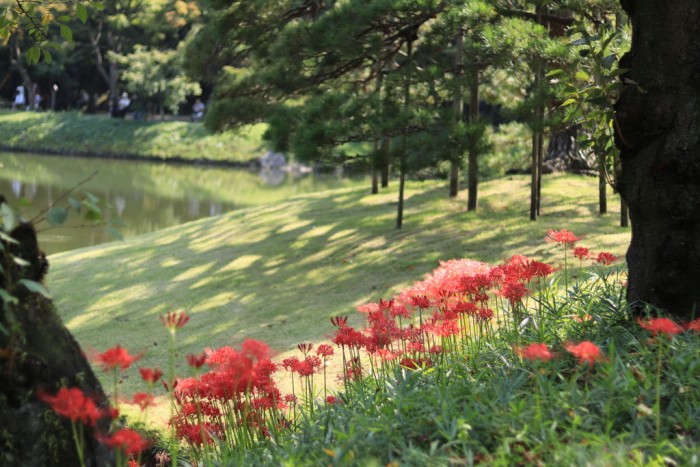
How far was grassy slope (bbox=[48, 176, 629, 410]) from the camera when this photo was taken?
6.79 m

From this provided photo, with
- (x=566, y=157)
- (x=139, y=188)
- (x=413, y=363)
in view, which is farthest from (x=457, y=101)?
(x=139, y=188)

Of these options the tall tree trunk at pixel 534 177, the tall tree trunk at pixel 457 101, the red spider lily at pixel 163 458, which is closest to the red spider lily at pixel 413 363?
the red spider lily at pixel 163 458

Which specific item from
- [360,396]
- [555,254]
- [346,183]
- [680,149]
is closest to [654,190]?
[680,149]

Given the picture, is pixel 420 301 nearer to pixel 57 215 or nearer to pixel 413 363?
pixel 413 363

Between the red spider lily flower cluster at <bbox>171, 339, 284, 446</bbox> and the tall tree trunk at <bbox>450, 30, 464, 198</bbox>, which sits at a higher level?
the tall tree trunk at <bbox>450, 30, 464, 198</bbox>

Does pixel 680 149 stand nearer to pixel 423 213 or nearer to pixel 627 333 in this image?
pixel 627 333

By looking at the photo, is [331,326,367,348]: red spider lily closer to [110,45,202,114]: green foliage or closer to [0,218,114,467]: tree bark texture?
[0,218,114,467]: tree bark texture

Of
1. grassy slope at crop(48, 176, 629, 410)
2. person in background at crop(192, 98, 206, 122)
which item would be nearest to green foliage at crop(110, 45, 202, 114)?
person in background at crop(192, 98, 206, 122)

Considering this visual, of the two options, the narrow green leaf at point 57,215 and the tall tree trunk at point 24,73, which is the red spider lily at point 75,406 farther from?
the tall tree trunk at point 24,73

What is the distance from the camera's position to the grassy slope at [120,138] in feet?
104

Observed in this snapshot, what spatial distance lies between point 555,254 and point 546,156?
19.5ft

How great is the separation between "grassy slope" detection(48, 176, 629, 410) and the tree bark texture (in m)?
3.26

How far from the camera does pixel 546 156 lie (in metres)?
12.6

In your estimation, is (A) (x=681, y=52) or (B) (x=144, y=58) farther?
(B) (x=144, y=58)
